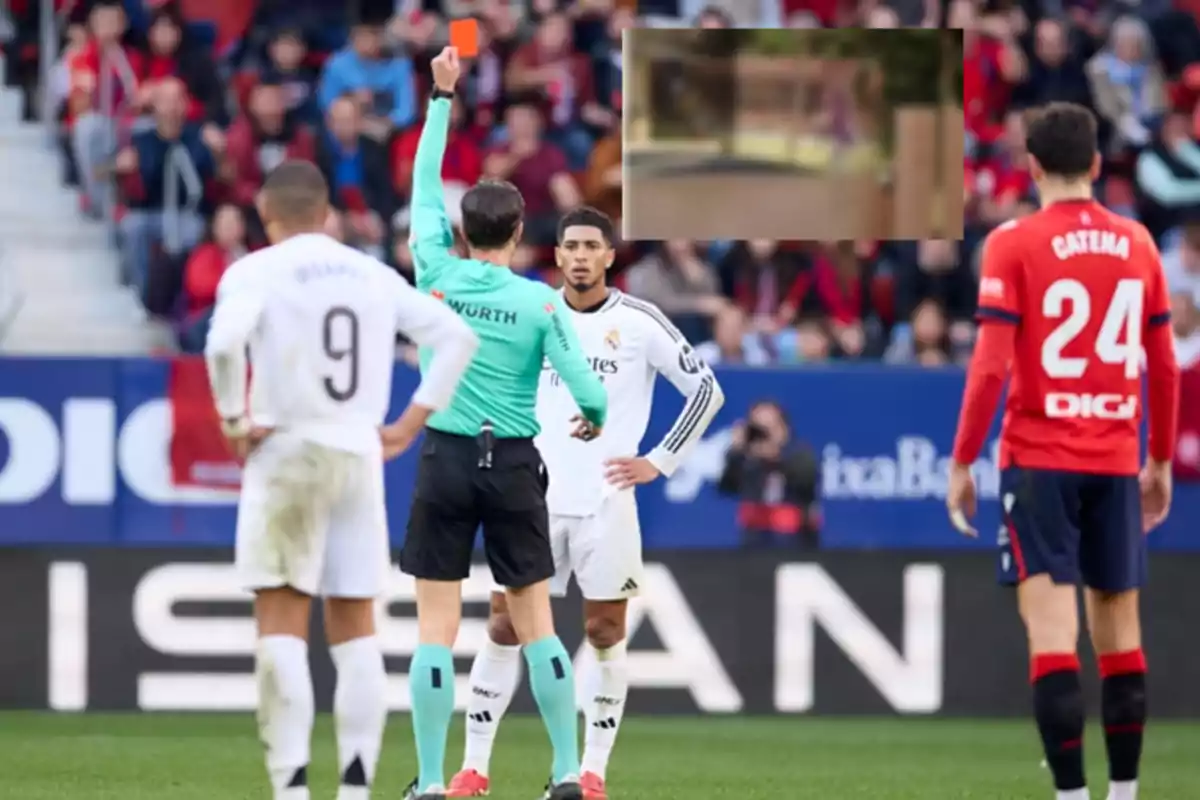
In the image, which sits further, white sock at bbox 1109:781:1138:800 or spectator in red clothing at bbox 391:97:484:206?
spectator in red clothing at bbox 391:97:484:206

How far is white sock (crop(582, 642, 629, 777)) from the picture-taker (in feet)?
30.2

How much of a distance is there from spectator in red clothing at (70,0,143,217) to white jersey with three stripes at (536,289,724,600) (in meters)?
7.42

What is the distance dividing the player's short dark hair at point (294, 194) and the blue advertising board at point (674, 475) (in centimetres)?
554

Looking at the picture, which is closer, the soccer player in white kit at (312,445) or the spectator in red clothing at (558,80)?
the soccer player in white kit at (312,445)

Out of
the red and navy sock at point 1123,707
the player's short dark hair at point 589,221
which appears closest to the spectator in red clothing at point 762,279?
the player's short dark hair at point 589,221

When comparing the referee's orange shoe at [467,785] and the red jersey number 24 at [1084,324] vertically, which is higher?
the red jersey number 24 at [1084,324]

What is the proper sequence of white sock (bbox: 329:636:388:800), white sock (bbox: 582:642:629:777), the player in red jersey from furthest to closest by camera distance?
white sock (bbox: 582:642:629:777) → the player in red jersey → white sock (bbox: 329:636:388:800)

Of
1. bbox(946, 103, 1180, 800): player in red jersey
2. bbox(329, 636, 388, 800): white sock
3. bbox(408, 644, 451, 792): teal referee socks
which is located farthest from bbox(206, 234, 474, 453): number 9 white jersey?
bbox(946, 103, 1180, 800): player in red jersey

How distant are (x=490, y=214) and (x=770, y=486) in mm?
4947

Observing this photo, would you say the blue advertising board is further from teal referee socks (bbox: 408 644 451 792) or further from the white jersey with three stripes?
teal referee socks (bbox: 408 644 451 792)

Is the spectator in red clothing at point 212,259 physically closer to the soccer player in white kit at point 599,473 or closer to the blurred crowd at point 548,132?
the blurred crowd at point 548,132

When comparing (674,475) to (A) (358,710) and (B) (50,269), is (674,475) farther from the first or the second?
(A) (358,710)

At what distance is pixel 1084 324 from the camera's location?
761cm

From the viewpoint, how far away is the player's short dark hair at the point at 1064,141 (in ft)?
25.0
